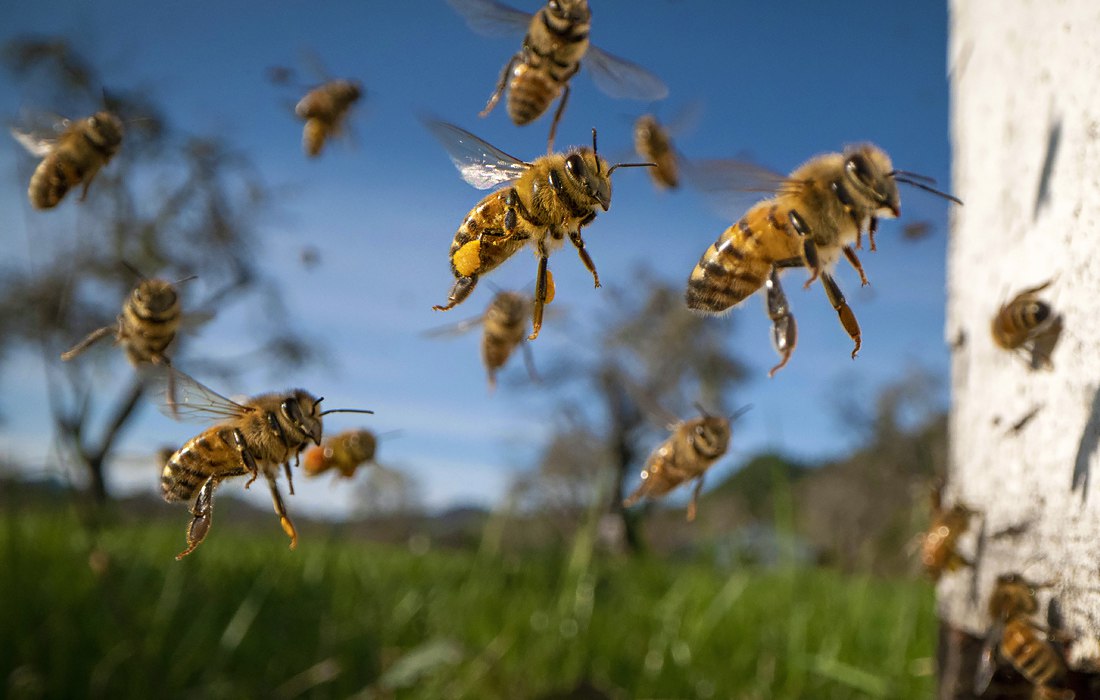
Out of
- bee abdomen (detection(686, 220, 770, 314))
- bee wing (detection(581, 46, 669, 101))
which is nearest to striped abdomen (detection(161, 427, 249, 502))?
bee abdomen (detection(686, 220, 770, 314))

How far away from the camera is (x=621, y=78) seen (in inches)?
90.6

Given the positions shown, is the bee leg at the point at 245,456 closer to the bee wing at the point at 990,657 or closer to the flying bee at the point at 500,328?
the flying bee at the point at 500,328

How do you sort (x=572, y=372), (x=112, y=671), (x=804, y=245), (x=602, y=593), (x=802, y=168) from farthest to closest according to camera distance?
(x=572, y=372) → (x=602, y=593) → (x=112, y=671) → (x=802, y=168) → (x=804, y=245)

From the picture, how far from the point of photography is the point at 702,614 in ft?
19.2

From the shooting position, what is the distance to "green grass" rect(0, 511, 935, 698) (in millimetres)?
4711

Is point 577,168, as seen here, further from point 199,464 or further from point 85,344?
point 85,344

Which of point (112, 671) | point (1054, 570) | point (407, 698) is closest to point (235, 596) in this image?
point (112, 671)

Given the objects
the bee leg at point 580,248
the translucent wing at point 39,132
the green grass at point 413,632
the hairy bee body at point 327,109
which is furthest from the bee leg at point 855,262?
the green grass at point 413,632

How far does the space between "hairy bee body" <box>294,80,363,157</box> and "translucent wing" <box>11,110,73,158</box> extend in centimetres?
75

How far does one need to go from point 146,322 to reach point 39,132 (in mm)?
1284

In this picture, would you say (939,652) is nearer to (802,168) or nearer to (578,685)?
(578,685)

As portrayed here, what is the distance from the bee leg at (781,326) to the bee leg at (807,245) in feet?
0.22

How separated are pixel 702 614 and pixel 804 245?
4.67m

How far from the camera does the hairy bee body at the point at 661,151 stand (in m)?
3.55
